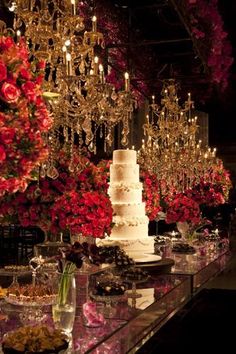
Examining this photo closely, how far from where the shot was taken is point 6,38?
2631 mm

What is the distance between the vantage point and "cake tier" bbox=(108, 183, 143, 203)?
6.86 metres

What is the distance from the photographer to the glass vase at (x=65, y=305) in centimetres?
337

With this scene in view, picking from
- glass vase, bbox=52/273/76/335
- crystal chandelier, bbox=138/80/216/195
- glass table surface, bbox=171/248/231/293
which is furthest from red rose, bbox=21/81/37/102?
crystal chandelier, bbox=138/80/216/195

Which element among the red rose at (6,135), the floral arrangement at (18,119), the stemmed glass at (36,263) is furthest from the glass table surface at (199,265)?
the red rose at (6,135)

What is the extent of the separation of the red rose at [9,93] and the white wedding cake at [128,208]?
14.0ft

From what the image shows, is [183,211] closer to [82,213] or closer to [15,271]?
[82,213]

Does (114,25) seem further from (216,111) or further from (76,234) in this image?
(216,111)

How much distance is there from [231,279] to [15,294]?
16.8 feet

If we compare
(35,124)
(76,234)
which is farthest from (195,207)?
(35,124)

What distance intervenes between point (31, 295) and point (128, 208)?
3228 mm

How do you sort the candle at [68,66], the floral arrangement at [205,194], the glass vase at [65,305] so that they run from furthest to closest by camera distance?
the floral arrangement at [205,194]
the candle at [68,66]
the glass vase at [65,305]

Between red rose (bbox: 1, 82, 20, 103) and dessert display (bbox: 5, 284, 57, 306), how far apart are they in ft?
5.07

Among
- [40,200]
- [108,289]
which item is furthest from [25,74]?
[40,200]

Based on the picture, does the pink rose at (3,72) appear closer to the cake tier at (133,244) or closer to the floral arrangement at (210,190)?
the cake tier at (133,244)
